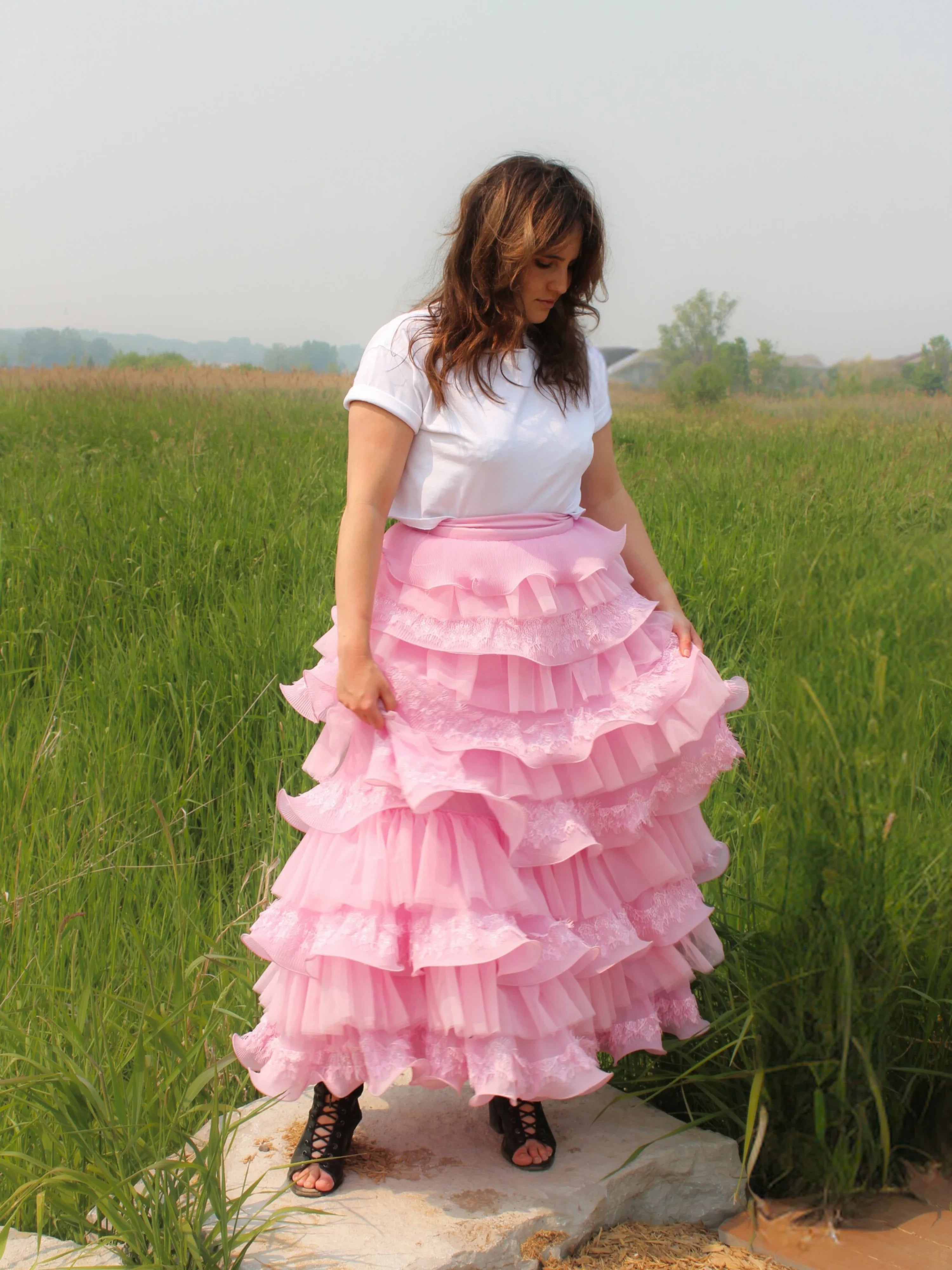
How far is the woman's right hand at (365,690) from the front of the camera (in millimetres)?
1707

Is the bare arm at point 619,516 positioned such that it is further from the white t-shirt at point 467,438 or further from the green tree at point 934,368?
the green tree at point 934,368

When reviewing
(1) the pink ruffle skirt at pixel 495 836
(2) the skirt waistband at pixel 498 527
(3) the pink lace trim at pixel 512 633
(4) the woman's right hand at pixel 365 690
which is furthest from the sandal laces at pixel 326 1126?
(2) the skirt waistband at pixel 498 527

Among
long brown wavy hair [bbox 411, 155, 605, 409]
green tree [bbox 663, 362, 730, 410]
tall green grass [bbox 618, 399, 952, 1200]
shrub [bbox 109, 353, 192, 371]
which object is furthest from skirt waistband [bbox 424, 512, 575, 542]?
shrub [bbox 109, 353, 192, 371]

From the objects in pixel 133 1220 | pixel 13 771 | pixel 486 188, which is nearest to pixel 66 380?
pixel 13 771

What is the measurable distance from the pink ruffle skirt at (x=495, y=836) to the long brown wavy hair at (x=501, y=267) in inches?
11.1

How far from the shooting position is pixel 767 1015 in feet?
5.34

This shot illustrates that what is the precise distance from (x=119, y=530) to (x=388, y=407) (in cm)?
288

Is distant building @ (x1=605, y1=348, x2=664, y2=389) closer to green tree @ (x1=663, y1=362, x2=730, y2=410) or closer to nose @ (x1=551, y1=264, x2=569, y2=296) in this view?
green tree @ (x1=663, y1=362, x2=730, y2=410)

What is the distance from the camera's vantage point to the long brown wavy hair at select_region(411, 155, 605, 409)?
1.80 metres

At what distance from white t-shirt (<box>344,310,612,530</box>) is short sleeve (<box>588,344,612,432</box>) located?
156mm

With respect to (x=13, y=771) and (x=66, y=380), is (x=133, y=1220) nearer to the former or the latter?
(x=13, y=771)

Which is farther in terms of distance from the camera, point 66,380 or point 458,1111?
point 66,380

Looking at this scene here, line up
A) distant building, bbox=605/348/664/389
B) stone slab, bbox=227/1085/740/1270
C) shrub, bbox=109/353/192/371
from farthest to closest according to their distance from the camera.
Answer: shrub, bbox=109/353/192/371
distant building, bbox=605/348/664/389
stone slab, bbox=227/1085/740/1270

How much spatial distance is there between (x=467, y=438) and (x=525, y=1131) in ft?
3.97
